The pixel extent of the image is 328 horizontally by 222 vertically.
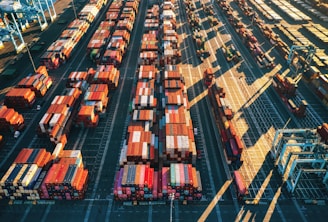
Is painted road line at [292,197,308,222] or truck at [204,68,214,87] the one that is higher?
truck at [204,68,214,87]

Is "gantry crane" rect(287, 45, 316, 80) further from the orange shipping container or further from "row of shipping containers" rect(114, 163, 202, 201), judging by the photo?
the orange shipping container

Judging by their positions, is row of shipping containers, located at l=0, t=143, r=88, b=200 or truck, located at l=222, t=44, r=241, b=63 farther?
truck, located at l=222, t=44, r=241, b=63

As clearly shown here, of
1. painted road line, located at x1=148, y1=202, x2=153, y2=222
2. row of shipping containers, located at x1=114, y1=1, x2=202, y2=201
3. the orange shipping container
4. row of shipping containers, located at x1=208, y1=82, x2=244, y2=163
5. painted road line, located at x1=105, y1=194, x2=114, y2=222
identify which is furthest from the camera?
the orange shipping container

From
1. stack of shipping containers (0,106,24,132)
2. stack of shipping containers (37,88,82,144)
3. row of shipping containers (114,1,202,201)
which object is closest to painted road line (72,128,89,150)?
stack of shipping containers (37,88,82,144)

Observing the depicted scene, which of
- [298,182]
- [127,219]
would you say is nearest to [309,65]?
[298,182]

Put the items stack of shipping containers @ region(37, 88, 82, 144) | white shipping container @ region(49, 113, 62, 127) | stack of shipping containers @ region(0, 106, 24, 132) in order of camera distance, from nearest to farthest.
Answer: stack of shipping containers @ region(37, 88, 82, 144), white shipping container @ region(49, 113, 62, 127), stack of shipping containers @ region(0, 106, 24, 132)

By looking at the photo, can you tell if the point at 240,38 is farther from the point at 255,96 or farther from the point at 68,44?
the point at 68,44

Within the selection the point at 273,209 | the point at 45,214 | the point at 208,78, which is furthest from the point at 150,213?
the point at 208,78
